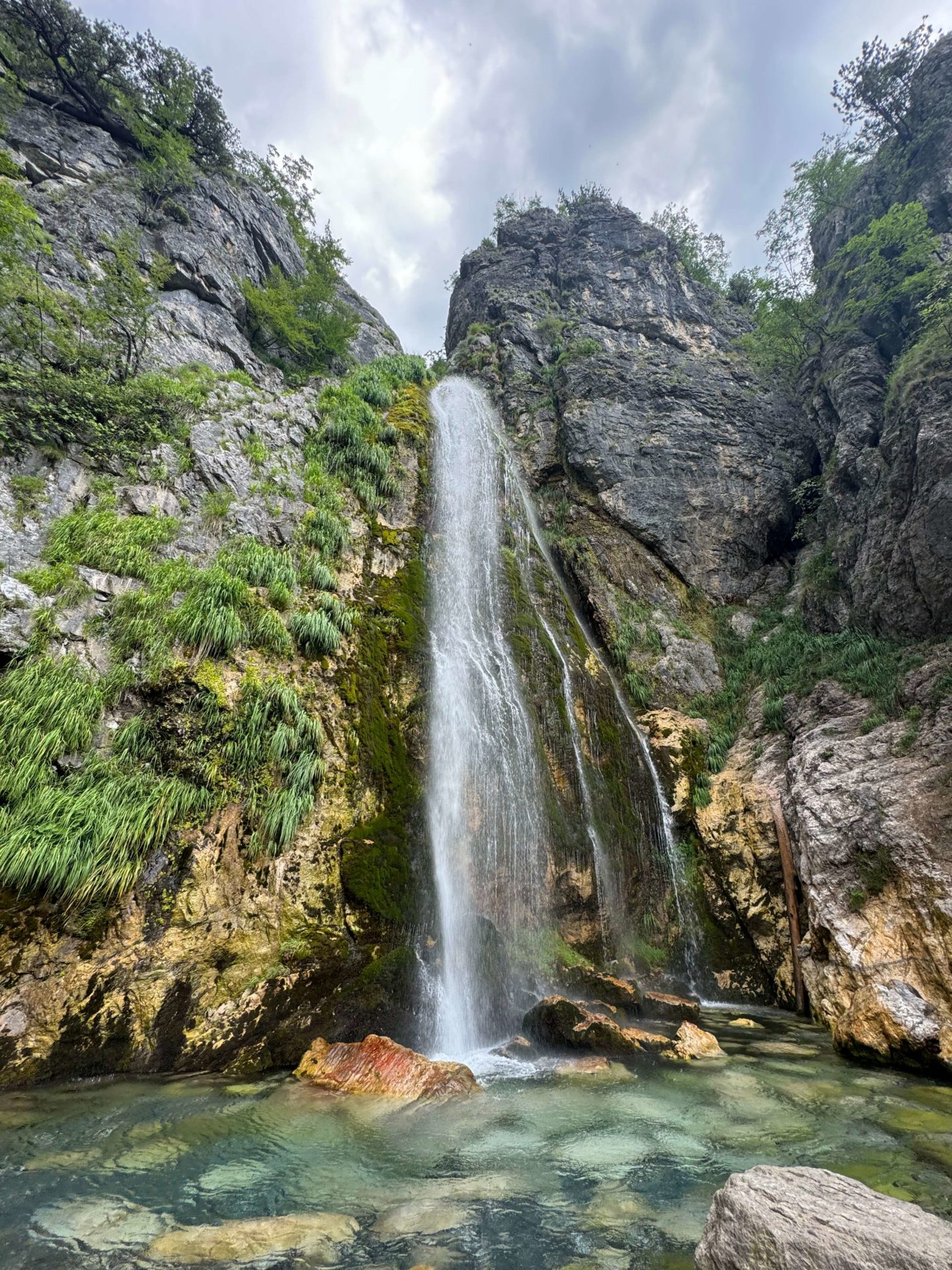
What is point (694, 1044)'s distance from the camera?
18.9 feet

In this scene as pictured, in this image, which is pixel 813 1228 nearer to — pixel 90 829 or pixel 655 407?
pixel 90 829

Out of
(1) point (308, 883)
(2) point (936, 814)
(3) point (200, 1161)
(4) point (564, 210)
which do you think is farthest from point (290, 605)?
(4) point (564, 210)

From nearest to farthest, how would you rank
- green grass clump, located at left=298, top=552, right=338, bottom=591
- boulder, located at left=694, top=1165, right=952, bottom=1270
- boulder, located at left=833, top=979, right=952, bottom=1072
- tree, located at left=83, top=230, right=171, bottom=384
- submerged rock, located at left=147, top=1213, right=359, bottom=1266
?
boulder, located at left=694, top=1165, right=952, bottom=1270, submerged rock, located at left=147, top=1213, right=359, bottom=1266, boulder, located at left=833, top=979, right=952, bottom=1072, green grass clump, located at left=298, top=552, right=338, bottom=591, tree, located at left=83, top=230, right=171, bottom=384

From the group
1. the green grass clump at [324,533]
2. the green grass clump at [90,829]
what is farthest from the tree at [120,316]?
the green grass clump at [90,829]

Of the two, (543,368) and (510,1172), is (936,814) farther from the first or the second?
(543,368)

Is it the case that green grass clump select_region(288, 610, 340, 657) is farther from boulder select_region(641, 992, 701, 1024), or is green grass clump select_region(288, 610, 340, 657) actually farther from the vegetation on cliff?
boulder select_region(641, 992, 701, 1024)

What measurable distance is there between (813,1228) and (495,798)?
6.62 metres

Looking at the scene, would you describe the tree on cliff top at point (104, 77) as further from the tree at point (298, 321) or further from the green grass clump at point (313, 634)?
the green grass clump at point (313, 634)

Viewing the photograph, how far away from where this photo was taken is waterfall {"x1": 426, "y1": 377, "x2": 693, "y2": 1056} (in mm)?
7020

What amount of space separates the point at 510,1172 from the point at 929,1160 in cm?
281

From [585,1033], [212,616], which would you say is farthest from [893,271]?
[585,1033]

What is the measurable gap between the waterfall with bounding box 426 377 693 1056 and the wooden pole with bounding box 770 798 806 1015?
4.90ft

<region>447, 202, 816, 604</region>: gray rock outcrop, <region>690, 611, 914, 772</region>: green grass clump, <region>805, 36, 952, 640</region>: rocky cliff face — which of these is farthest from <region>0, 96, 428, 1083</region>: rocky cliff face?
<region>805, 36, 952, 640</region>: rocky cliff face

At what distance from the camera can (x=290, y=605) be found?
848cm
